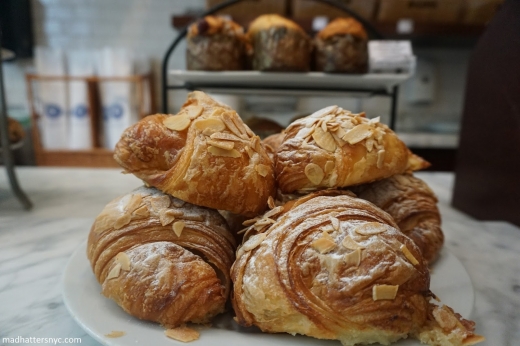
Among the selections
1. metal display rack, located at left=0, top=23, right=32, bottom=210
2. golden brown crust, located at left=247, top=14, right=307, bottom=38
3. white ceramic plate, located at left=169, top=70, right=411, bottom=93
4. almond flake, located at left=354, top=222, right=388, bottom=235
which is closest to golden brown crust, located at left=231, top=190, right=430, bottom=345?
almond flake, located at left=354, top=222, right=388, bottom=235

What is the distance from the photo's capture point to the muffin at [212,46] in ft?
3.71

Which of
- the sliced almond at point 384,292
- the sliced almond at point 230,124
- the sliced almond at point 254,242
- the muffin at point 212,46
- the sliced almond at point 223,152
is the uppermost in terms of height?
the muffin at point 212,46

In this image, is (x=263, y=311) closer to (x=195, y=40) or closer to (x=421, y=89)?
(x=195, y=40)

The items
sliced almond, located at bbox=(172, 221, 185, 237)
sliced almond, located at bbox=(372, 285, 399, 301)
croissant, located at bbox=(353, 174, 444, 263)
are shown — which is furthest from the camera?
croissant, located at bbox=(353, 174, 444, 263)

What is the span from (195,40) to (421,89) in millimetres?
2047

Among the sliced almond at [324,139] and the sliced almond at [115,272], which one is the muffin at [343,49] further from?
the sliced almond at [115,272]

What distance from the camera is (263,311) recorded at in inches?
18.8

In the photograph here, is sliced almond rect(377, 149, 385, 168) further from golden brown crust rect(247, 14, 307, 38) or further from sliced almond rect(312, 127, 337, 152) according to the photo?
golden brown crust rect(247, 14, 307, 38)

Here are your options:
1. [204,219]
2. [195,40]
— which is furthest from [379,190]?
[195,40]

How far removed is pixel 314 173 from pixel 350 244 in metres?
0.15

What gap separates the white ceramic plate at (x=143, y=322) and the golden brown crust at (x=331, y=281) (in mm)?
20

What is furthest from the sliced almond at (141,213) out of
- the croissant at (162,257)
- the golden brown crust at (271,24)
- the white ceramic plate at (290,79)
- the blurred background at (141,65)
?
the blurred background at (141,65)

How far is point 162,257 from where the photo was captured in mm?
524

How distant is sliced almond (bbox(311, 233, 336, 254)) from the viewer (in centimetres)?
48
